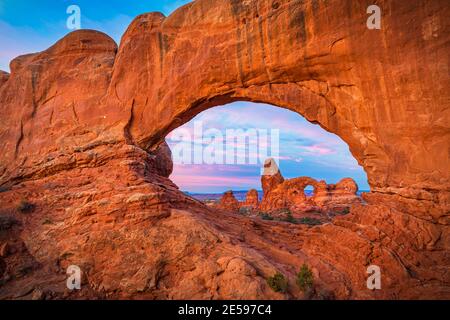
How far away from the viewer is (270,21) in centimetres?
1220

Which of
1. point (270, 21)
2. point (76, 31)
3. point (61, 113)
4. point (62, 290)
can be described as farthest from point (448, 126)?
point (76, 31)

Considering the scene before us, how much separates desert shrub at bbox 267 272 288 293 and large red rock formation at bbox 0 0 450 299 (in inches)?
10.0

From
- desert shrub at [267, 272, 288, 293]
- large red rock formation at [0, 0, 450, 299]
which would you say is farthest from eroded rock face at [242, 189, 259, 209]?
desert shrub at [267, 272, 288, 293]

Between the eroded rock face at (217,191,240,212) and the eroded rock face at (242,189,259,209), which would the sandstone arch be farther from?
the eroded rock face at (242,189,259,209)

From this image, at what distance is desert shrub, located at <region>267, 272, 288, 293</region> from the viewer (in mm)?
8695

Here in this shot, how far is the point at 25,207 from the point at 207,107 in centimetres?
911

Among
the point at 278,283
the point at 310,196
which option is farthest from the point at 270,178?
the point at 278,283

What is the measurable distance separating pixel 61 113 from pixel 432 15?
648 inches

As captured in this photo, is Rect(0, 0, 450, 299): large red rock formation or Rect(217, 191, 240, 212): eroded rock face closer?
Rect(0, 0, 450, 299): large red rock formation

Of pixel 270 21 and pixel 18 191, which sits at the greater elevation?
pixel 270 21

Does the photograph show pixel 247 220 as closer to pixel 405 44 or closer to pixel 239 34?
pixel 239 34

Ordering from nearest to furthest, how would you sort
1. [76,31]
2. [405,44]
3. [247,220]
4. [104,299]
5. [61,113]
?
[104,299] → [405,44] → [247,220] → [61,113] → [76,31]

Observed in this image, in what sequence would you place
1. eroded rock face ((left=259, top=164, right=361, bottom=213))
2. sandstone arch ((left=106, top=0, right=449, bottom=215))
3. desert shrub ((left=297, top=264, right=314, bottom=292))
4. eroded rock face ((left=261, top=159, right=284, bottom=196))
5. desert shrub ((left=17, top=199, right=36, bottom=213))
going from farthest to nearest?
eroded rock face ((left=261, top=159, right=284, bottom=196)), eroded rock face ((left=259, top=164, right=361, bottom=213)), desert shrub ((left=17, top=199, right=36, bottom=213)), sandstone arch ((left=106, top=0, right=449, bottom=215)), desert shrub ((left=297, top=264, right=314, bottom=292))

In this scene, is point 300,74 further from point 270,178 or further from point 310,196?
point 270,178
